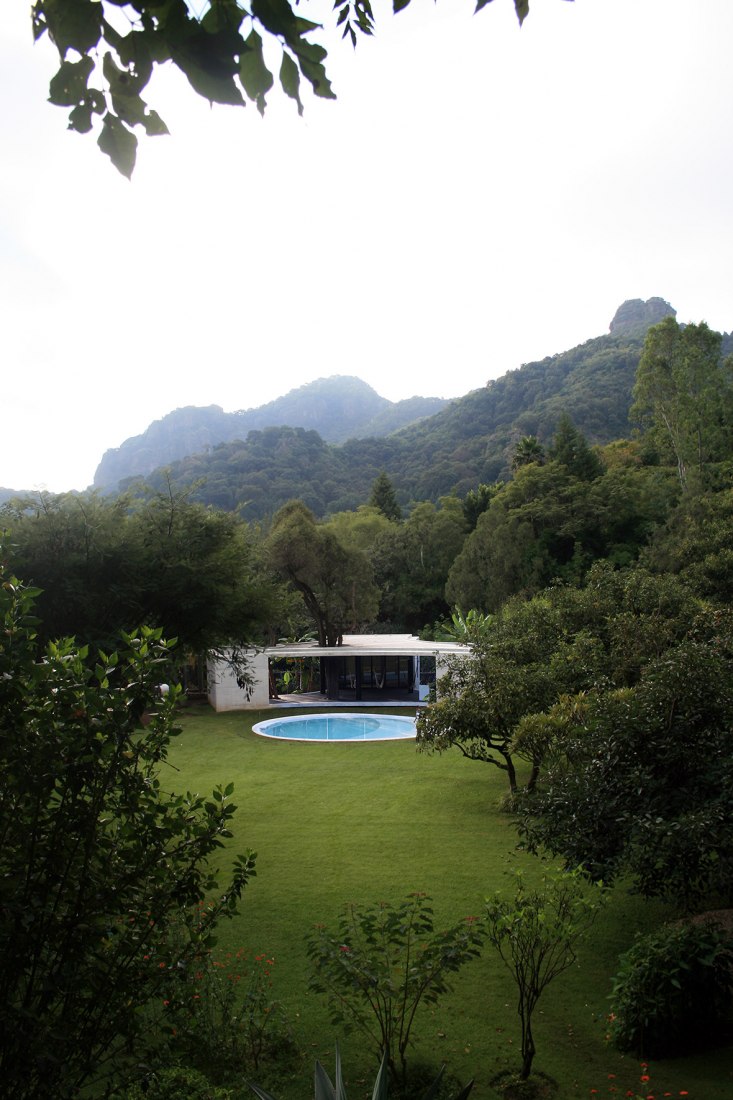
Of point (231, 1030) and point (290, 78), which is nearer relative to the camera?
point (290, 78)

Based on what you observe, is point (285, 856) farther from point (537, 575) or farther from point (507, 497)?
point (507, 497)

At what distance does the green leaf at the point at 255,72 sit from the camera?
5.75 ft

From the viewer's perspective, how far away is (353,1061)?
538cm

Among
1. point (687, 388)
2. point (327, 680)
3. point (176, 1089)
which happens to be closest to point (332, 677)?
point (327, 680)

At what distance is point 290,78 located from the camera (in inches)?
71.8

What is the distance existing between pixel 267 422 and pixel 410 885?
126666 millimetres

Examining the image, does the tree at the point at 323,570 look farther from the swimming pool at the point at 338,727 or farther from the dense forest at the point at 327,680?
the swimming pool at the point at 338,727

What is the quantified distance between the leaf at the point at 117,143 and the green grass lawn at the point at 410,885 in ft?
16.5

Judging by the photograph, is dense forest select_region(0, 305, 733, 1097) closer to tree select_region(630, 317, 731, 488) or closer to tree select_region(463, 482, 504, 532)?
tree select_region(630, 317, 731, 488)

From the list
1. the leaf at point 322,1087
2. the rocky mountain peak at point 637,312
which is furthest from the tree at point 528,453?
the rocky mountain peak at point 637,312

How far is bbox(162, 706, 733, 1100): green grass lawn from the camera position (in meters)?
5.18

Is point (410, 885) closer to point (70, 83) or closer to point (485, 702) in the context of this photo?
point (485, 702)

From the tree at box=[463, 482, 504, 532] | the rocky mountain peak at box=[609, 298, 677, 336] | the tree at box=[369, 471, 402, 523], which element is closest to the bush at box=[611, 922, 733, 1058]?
the tree at box=[463, 482, 504, 532]

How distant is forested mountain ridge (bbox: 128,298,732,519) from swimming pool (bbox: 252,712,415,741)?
95.9 ft
